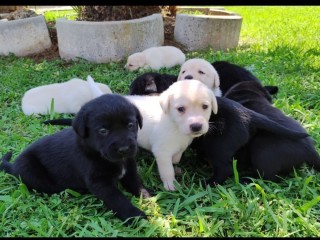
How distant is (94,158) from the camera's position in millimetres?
3213

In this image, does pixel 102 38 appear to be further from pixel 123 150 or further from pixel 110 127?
pixel 123 150

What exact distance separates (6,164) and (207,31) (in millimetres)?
5765

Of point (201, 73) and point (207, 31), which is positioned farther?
point (207, 31)

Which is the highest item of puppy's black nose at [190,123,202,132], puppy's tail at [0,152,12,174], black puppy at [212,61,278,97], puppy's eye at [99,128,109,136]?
puppy's eye at [99,128,109,136]

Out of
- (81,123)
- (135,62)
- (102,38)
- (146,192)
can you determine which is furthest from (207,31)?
(81,123)

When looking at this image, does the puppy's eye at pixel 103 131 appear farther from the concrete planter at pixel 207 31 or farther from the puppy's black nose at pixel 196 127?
the concrete planter at pixel 207 31

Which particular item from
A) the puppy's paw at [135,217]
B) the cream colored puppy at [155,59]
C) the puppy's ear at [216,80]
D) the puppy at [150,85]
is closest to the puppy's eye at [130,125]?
the puppy's paw at [135,217]

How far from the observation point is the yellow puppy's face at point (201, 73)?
15.4 feet

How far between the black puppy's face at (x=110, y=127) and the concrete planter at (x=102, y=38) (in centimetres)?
455

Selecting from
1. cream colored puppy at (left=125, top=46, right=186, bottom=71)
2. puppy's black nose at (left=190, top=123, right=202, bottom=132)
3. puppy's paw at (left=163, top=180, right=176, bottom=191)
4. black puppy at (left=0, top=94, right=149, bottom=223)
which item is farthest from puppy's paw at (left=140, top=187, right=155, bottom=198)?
cream colored puppy at (left=125, top=46, right=186, bottom=71)

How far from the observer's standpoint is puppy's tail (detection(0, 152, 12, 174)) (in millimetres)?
3706

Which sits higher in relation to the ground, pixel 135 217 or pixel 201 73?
pixel 201 73

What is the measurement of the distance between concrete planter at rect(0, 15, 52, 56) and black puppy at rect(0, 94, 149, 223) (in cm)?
484

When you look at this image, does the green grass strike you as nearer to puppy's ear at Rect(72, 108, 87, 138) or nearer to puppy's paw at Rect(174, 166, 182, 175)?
puppy's paw at Rect(174, 166, 182, 175)
